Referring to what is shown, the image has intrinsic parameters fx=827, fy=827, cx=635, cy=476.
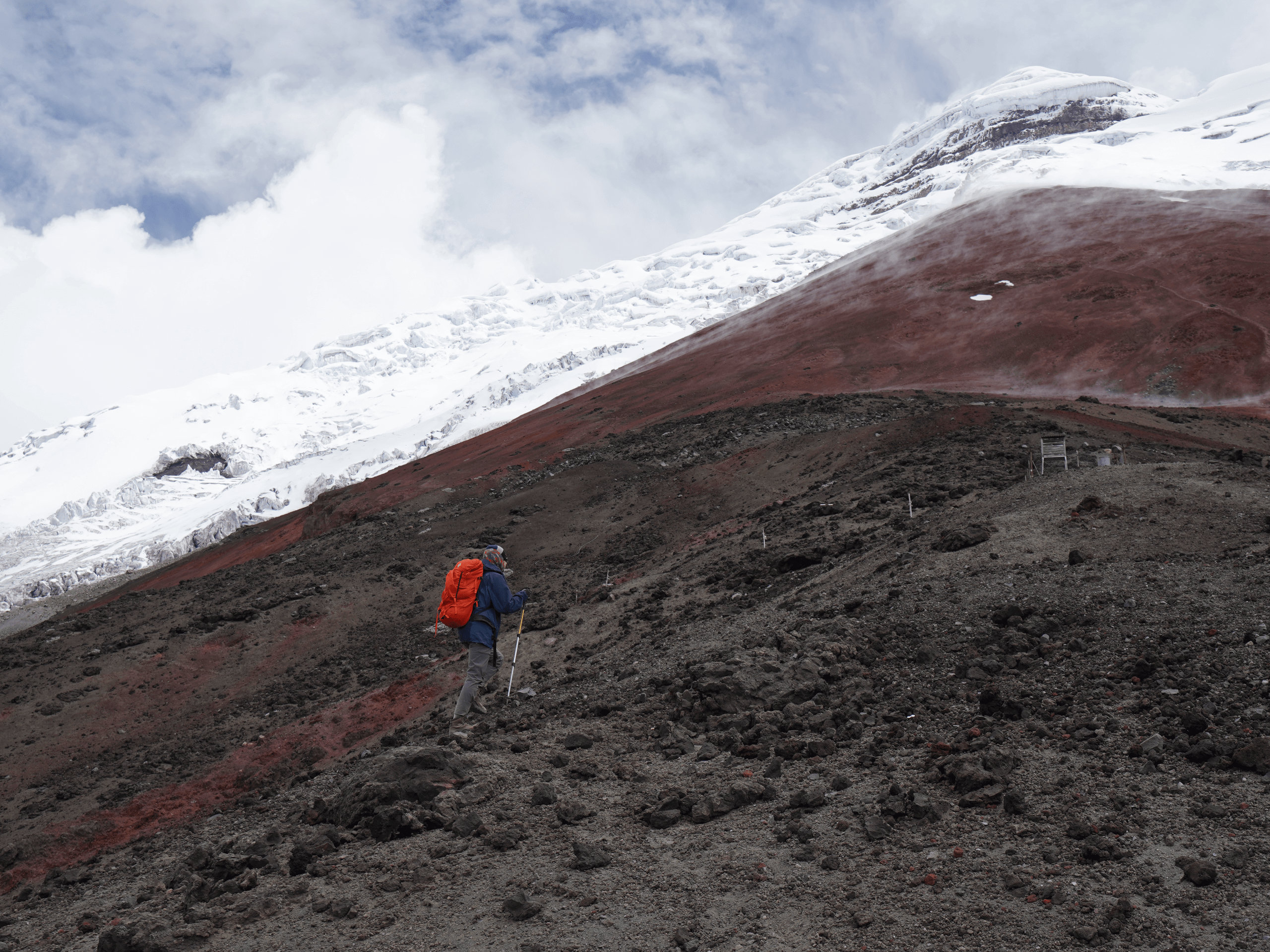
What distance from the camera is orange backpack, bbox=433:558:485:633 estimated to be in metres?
8.16

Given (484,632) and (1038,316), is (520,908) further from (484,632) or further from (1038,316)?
(1038,316)

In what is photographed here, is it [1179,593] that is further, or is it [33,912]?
[1179,593]

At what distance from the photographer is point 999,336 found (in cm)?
3159

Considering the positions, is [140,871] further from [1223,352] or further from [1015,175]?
[1015,175]

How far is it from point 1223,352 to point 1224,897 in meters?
27.9

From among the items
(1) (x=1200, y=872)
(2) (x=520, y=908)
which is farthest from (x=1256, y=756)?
(2) (x=520, y=908)

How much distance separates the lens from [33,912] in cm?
596

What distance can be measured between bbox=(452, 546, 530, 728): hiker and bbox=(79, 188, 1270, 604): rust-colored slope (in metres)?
15.3

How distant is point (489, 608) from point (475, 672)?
24.8 inches

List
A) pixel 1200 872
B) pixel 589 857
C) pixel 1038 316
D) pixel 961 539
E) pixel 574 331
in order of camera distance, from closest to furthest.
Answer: pixel 1200 872 → pixel 589 857 → pixel 961 539 → pixel 1038 316 → pixel 574 331

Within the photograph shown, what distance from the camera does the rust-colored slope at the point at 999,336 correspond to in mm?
26812

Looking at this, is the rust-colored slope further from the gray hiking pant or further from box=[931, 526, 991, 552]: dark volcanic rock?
box=[931, 526, 991, 552]: dark volcanic rock

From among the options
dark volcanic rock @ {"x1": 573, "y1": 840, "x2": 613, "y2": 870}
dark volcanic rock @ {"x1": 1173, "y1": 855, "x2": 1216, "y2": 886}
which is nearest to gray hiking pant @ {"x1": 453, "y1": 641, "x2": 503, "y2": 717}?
dark volcanic rock @ {"x1": 573, "y1": 840, "x2": 613, "y2": 870}

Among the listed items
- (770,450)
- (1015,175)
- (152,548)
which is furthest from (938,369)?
(152,548)
